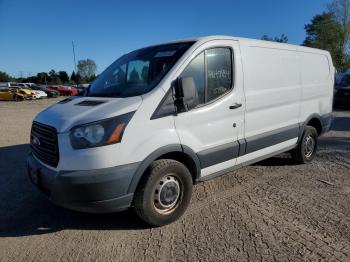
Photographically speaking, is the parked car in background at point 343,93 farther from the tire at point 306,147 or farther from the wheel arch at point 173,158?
the wheel arch at point 173,158

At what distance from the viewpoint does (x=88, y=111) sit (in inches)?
139

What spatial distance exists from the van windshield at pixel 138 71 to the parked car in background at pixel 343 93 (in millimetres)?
15175

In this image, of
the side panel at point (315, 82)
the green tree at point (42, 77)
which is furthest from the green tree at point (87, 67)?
the side panel at point (315, 82)

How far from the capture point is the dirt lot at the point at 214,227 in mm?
3312

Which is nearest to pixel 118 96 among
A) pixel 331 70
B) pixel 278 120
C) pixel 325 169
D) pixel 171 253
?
pixel 171 253

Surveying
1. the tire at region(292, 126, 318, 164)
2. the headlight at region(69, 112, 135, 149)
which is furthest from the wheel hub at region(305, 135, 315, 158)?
the headlight at region(69, 112, 135, 149)

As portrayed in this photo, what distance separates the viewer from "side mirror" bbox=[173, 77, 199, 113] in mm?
3746

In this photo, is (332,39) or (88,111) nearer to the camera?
(88,111)

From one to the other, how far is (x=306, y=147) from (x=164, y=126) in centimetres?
357

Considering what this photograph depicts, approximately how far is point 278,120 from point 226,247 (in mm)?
2569

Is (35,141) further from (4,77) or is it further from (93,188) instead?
(4,77)

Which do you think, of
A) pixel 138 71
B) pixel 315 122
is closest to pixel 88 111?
pixel 138 71

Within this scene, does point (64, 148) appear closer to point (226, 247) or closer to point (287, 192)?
point (226, 247)

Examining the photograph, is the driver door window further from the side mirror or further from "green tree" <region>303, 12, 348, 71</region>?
"green tree" <region>303, 12, 348, 71</region>
